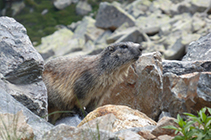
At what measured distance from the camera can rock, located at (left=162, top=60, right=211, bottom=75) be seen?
663cm

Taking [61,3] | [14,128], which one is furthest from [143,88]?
[61,3]

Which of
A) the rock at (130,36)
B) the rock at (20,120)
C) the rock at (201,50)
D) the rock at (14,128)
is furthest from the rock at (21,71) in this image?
the rock at (130,36)

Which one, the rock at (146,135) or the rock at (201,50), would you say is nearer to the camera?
the rock at (146,135)

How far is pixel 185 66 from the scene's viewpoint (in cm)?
705

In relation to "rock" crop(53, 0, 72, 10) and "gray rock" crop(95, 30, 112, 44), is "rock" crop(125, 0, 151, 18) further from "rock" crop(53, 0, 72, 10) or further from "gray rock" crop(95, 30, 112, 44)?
"rock" crop(53, 0, 72, 10)

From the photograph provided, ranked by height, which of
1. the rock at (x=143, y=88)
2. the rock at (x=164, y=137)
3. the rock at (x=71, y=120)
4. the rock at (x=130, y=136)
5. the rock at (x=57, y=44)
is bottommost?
the rock at (x=57, y=44)

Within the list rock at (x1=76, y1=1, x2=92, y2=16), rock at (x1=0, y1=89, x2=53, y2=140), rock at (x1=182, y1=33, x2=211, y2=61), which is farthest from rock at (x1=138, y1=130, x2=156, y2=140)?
rock at (x1=76, y1=1, x2=92, y2=16)

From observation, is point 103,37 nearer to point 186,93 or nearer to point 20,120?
point 186,93

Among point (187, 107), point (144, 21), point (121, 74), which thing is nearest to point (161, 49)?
point (144, 21)

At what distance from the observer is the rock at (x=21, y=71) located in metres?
5.01

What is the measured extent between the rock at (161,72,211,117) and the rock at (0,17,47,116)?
2.49 meters

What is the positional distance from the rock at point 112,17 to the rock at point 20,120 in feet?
69.8

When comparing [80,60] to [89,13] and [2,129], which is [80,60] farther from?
[89,13]

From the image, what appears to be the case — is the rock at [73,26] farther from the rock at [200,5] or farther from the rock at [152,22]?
the rock at [200,5]
